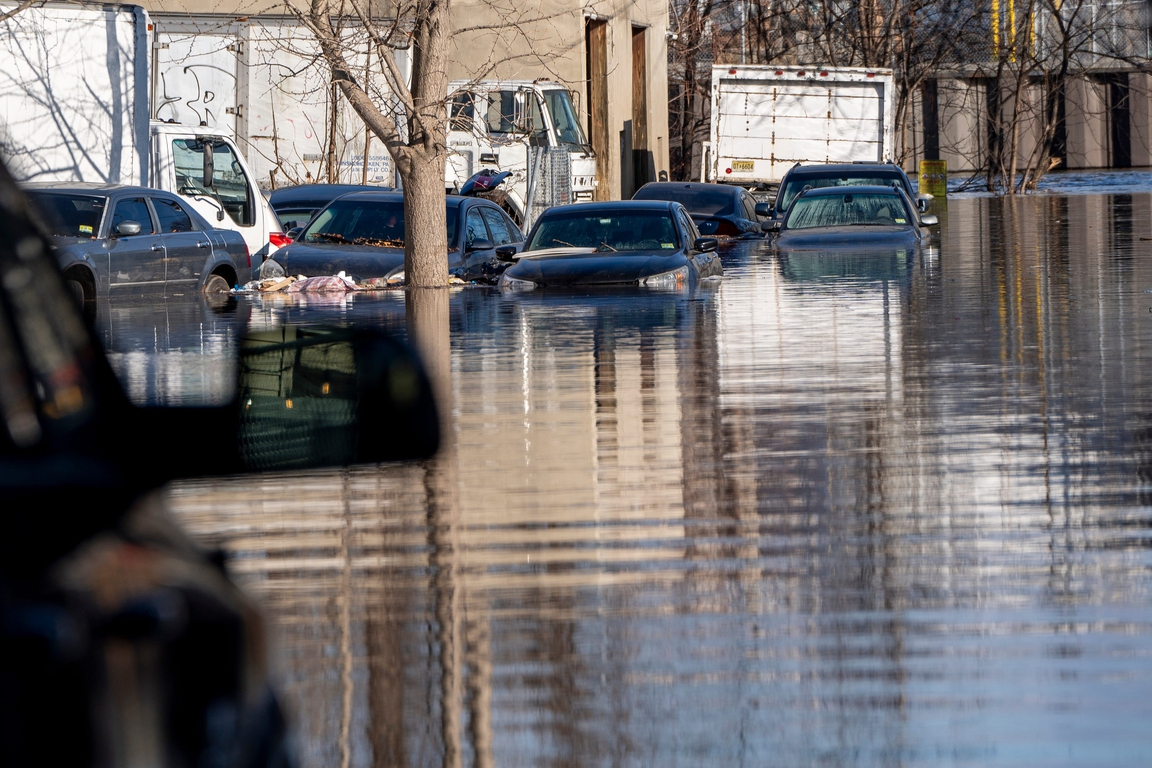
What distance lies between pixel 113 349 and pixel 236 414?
42.4 ft

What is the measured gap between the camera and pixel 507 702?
4930mm

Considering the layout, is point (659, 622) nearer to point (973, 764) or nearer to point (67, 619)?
point (973, 764)

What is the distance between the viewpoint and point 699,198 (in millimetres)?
30828

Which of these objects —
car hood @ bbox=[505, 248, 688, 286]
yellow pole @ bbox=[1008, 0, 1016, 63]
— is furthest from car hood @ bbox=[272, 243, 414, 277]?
yellow pole @ bbox=[1008, 0, 1016, 63]

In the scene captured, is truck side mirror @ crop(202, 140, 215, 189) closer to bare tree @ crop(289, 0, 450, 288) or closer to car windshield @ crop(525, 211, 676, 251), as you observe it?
→ bare tree @ crop(289, 0, 450, 288)

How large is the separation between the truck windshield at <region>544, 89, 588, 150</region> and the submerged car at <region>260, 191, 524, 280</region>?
8.25 m

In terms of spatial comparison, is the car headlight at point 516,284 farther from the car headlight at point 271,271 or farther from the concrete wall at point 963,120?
the concrete wall at point 963,120

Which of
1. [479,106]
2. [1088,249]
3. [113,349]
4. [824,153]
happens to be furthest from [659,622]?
[824,153]

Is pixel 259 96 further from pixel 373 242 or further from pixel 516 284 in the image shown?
pixel 516 284

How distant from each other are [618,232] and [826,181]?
1028cm

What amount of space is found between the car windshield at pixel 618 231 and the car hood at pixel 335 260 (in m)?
1.72

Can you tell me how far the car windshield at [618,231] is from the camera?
19.3 metres

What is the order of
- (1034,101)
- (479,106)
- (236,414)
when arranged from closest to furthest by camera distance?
(236,414)
(479,106)
(1034,101)

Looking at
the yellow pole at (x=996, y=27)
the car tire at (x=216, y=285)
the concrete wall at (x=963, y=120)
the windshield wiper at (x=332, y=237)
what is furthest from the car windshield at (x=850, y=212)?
the concrete wall at (x=963, y=120)
